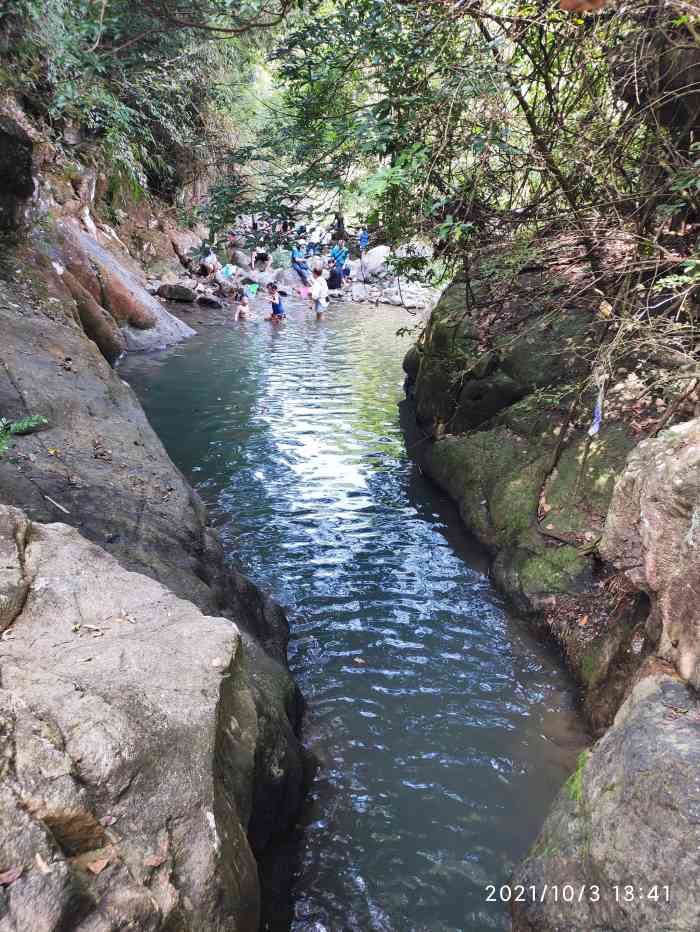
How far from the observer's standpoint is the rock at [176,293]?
22062mm

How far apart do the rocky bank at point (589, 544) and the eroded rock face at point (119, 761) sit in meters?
1.65

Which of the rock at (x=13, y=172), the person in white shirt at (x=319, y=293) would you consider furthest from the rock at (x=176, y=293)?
the rock at (x=13, y=172)

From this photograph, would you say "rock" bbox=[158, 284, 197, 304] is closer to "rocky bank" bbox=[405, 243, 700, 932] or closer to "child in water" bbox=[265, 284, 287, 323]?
"child in water" bbox=[265, 284, 287, 323]

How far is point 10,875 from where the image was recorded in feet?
6.20

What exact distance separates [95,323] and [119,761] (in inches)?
459

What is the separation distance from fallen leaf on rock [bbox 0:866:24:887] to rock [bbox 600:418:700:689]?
122 inches

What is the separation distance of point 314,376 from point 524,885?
12986 mm

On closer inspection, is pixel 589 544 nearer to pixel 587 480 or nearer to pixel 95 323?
pixel 587 480

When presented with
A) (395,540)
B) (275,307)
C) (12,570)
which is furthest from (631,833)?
(275,307)

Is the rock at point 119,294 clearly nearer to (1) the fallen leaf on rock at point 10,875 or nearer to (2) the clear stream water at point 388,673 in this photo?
(2) the clear stream water at point 388,673

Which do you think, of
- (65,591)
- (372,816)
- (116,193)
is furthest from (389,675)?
(116,193)

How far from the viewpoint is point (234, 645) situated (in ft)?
10.9

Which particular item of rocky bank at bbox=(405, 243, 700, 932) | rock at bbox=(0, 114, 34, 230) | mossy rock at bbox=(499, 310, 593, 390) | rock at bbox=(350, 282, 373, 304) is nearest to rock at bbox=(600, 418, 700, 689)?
rocky bank at bbox=(405, 243, 700, 932)

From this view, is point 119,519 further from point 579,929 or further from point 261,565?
point 579,929
